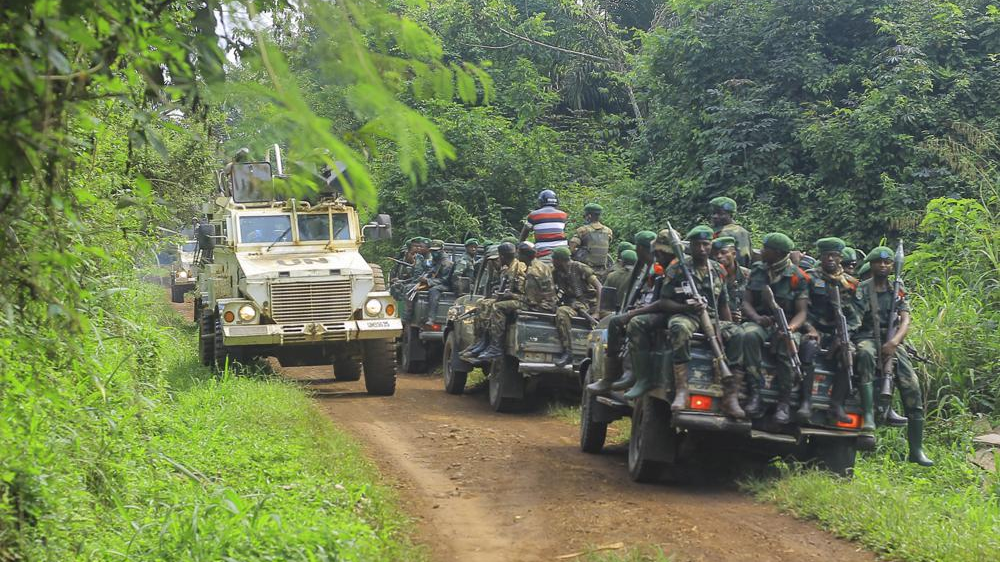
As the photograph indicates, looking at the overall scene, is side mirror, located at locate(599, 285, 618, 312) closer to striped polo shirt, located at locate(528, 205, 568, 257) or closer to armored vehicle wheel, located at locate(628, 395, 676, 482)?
armored vehicle wheel, located at locate(628, 395, 676, 482)

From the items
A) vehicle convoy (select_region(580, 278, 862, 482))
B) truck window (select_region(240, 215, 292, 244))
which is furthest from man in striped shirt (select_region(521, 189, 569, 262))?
vehicle convoy (select_region(580, 278, 862, 482))

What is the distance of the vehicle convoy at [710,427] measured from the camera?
26.1 ft

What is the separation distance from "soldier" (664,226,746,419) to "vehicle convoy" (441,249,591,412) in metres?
3.49

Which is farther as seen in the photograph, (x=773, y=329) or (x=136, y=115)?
(x=773, y=329)

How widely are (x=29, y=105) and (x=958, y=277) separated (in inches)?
420

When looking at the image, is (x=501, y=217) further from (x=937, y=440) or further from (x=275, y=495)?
(x=275, y=495)

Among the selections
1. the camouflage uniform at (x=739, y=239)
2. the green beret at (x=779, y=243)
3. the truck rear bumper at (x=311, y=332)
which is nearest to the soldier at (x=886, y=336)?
the green beret at (x=779, y=243)

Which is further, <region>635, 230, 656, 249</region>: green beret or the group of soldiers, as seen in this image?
<region>635, 230, 656, 249</region>: green beret

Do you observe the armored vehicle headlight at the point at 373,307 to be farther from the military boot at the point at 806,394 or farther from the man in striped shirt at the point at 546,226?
the military boot at the point at 806,394

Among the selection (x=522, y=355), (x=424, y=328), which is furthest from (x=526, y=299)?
(x=424, y=328)

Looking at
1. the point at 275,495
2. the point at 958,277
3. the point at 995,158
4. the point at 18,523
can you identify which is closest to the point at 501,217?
the point at 995,158

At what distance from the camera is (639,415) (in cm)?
872

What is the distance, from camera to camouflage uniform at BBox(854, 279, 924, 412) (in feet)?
27.9

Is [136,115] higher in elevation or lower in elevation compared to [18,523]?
higher
